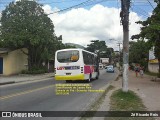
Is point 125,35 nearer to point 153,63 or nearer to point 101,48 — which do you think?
point 153,63

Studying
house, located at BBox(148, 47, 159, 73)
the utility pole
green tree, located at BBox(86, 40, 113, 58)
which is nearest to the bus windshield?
the utility pole

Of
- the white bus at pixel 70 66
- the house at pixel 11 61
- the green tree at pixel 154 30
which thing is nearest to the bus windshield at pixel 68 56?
the white bus at pixel 70 66

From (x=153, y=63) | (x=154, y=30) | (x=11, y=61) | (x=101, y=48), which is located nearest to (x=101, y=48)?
(x=101, y=48)

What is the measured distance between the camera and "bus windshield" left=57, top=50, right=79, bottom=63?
92.5 ft

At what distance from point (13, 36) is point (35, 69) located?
7357 mm

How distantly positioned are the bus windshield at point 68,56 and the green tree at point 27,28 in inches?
607

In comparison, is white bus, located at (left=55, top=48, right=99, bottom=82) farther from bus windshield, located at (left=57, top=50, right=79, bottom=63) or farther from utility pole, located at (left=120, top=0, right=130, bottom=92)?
utility pole, located at (left=120, top=0, right=130, bottom=92)

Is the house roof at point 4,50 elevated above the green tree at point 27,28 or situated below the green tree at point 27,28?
below

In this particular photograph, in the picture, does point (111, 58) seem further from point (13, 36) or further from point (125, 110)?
point (125, 110)

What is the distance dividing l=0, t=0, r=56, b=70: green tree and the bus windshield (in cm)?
1541

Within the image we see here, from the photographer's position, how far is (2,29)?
154ft

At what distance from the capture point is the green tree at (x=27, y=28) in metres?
43.9

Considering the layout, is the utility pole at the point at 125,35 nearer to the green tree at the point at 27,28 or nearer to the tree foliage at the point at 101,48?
the green tree at the point at 27,28

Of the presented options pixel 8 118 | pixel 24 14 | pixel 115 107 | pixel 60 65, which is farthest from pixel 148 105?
pixel 24 14
